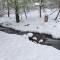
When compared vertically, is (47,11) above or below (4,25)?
above

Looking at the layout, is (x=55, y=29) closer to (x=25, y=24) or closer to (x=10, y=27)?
(x=25, y=24)

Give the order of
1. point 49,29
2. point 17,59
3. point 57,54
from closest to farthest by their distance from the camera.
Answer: point 17,59
point 57,54
point 49,29

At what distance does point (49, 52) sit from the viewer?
6312 millimetres

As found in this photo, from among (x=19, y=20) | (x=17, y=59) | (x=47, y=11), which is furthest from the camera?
(x=47, y=11)

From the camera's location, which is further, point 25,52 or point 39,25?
point 39,25

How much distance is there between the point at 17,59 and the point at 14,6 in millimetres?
14377

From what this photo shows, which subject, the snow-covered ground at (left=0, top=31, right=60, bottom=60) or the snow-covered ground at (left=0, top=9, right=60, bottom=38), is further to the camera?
the snow-covered ground at (left=0, top=9, right=60, bottom=38)

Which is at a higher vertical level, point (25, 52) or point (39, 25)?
point (25, 52)

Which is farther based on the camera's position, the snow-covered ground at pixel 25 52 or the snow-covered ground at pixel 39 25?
the snow-covered ground at pixel 39 25

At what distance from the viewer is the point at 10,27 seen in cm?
1866

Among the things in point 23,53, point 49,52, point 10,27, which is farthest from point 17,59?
point 10,27

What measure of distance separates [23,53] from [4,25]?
13.8 metres

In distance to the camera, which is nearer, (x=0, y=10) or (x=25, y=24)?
(x=25, y=24)

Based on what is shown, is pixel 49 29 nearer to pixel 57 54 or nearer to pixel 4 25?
pixel 4 25
